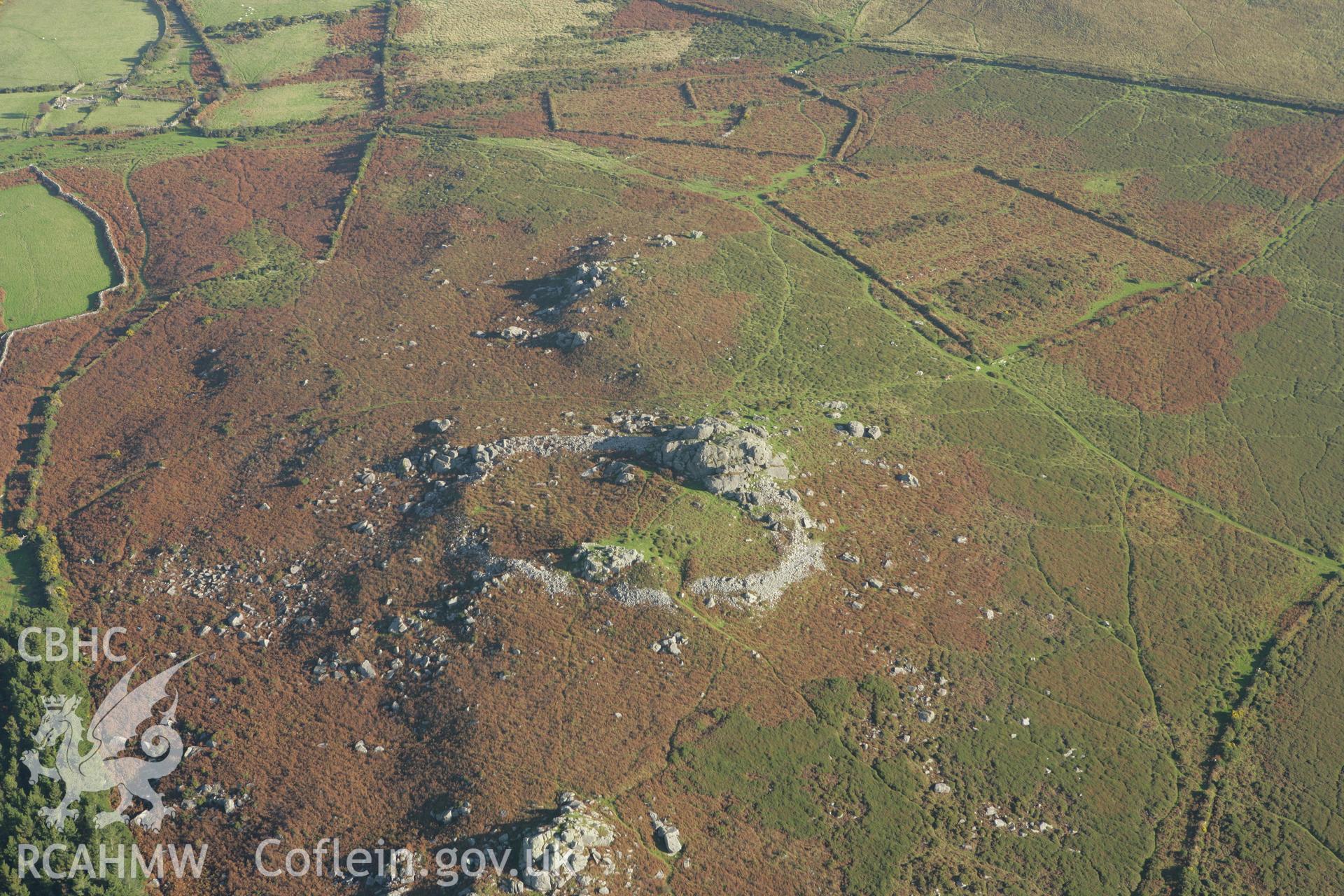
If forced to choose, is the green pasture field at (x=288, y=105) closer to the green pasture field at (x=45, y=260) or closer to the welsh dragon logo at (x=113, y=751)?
the green pasture field at (x=45, y=260)

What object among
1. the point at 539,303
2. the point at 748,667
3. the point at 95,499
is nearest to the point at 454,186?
the point at 539,303

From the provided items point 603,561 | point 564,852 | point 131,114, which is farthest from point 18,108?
point 564,852

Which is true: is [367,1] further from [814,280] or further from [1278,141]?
[1278,141]

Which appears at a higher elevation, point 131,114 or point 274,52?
point 274,52

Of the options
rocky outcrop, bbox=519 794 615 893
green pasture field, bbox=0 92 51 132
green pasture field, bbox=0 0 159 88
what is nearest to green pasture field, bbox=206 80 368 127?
green pasture field, bbox=0 0 159 88

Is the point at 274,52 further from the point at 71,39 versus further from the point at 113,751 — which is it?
the point at 113,751

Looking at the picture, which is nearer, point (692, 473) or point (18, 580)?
point (18, 580)

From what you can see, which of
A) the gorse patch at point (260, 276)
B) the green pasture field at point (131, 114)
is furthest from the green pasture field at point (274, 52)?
the gorse patch at point (260, 276)
